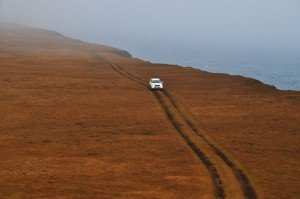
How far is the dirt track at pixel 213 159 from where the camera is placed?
24562 millimetres

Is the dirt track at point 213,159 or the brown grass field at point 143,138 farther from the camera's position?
the brown grass field at point 143,138

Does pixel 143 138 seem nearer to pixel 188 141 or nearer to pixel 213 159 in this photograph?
pixel 188 141

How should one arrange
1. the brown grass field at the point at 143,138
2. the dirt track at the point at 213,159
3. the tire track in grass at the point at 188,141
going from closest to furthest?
1. the dirt track at the point at 213,159
2. the tire track in grass at the point at 188,141
3. the brown grass field at the point at 143,138

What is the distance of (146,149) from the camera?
32.5m

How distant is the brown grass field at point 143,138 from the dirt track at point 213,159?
75 mm

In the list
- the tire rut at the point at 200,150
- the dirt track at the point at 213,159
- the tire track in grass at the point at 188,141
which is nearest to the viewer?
the dirt track at the point at 213,159

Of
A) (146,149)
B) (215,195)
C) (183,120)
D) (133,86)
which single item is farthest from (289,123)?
(133,86)

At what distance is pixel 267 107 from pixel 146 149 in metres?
19.9

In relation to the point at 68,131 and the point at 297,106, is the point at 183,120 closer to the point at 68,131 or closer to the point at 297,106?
the point at 68,131

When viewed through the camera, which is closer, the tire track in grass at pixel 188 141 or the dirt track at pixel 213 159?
the dirt track at pixel 213 159

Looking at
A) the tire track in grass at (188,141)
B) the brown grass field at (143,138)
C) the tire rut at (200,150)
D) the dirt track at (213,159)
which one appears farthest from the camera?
Answer: the brown grass field at (143,138)

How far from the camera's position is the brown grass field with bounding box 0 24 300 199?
25.3m

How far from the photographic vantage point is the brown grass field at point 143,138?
25.3 meters

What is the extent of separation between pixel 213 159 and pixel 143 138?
724 centimetres
